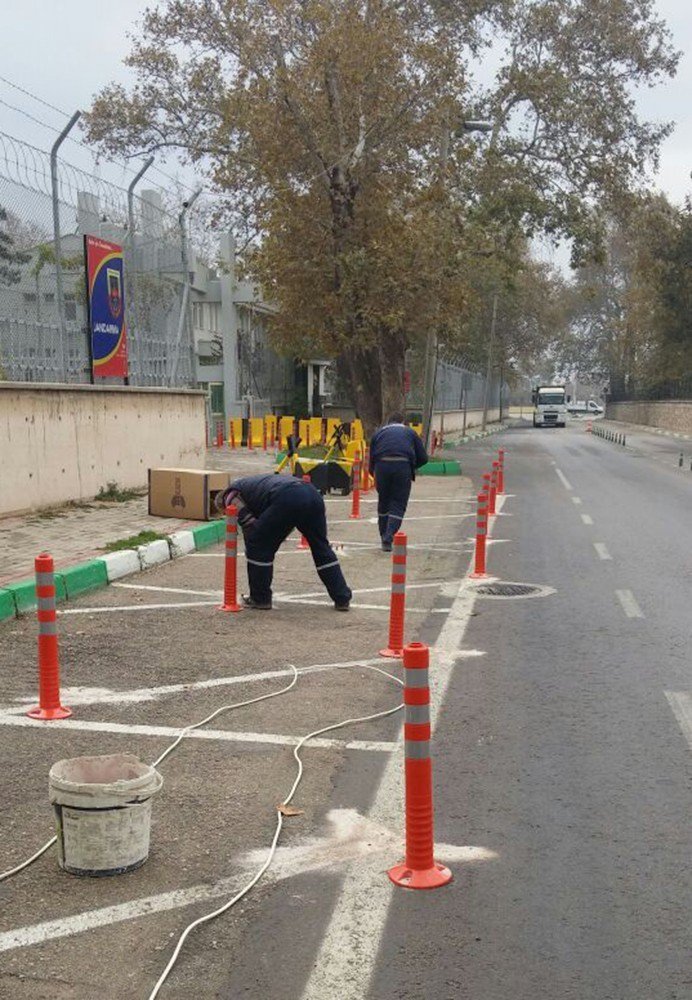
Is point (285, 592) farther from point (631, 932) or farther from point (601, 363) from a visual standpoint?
point (601, 363)

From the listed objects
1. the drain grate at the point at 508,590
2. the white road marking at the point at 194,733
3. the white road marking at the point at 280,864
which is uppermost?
the white road marking at the point at 280,864

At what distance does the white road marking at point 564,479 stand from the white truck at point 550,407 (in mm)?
47686

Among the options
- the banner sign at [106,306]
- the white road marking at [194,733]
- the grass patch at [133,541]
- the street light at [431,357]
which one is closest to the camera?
the white road marking at [194,733]

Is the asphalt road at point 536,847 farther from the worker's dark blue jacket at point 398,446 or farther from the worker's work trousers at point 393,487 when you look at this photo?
the worker's dark blue jacket at point 398,446

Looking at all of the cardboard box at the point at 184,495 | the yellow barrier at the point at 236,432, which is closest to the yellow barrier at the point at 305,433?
the yellow barrier at the point at 236,432

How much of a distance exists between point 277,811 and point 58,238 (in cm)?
1174

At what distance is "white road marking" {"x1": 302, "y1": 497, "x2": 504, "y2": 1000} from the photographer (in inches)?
131

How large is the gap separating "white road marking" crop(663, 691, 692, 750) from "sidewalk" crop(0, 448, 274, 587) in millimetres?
5512

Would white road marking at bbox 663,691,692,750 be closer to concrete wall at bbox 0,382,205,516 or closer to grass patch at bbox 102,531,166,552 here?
grass patch at bbox 102,531,166,552

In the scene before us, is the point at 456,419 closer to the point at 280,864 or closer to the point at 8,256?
the point at 8,256

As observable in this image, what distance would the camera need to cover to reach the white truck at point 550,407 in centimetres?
7638

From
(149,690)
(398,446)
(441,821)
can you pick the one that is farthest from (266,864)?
(398,446)

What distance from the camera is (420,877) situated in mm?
4008

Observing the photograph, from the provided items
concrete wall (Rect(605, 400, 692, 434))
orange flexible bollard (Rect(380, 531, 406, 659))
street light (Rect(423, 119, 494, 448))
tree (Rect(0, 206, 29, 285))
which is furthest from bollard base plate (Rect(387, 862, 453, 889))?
concrete wall (Rect(605, 400, 692, 434))
